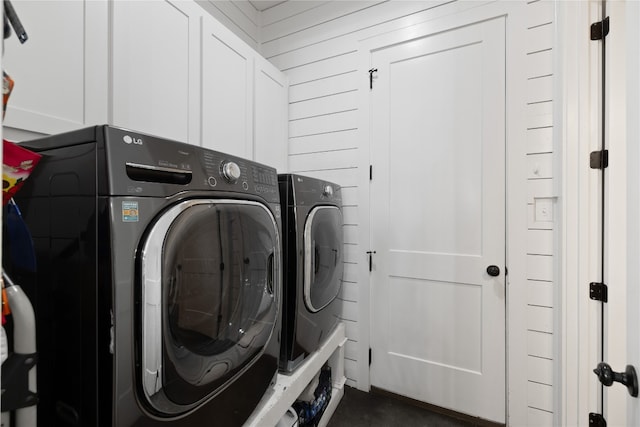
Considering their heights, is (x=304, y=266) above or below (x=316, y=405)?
above

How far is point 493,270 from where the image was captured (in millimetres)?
1775

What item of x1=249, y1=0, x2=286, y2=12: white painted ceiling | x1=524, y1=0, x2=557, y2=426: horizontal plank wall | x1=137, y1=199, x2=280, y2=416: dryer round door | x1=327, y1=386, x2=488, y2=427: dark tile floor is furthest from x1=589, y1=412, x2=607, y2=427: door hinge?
x1=249, y1=0, x2=286, y2=12: white painted ceiling

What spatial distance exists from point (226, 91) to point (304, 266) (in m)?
1.14

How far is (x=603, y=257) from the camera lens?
1.28m

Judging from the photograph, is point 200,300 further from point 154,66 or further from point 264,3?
point 264,3

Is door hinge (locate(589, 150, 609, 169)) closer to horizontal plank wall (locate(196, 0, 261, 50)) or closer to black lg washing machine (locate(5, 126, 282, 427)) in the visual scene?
black lg washing machine (locate(5, 126, 282, 427))

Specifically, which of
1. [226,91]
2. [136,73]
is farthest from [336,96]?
[136,73]

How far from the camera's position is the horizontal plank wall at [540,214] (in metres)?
1.65

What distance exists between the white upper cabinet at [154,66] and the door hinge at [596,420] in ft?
7.56

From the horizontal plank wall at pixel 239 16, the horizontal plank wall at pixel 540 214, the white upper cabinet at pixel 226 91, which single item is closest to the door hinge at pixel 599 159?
the horizontal plank wall at pixel 540 214

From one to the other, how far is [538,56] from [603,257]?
1.16 metres

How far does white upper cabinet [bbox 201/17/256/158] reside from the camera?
161 centimetres

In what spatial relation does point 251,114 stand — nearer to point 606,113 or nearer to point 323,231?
point 323,231

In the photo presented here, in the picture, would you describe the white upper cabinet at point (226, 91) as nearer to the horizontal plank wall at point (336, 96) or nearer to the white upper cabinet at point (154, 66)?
the white upper cabinet at point (154, 66)
